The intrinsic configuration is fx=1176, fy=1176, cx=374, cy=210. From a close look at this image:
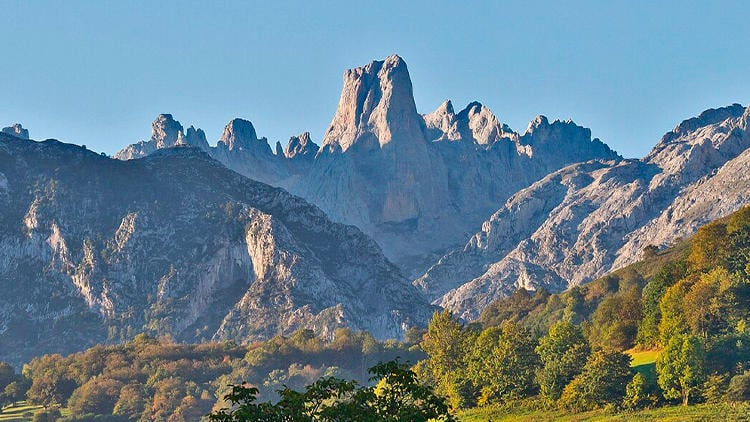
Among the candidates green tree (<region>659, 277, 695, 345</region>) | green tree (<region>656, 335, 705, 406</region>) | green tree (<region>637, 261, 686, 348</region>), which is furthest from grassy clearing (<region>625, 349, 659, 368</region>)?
green tree (<region>656, 335, 705, 406</region>)

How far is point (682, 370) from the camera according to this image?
114m

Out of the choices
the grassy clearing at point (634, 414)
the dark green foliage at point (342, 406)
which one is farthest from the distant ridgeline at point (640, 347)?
the dark green foliage at point (342, 406)

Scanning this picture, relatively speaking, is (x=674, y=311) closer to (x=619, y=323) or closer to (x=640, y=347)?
(x=640, y=347)

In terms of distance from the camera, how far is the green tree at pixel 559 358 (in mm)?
127812

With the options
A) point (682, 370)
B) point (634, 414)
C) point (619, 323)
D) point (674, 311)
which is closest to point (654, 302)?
point (619, 323)

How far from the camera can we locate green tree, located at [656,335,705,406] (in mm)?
113125

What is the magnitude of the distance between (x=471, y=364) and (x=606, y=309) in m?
30.5

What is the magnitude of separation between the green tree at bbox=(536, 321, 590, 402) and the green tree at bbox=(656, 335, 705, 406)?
12.9 m

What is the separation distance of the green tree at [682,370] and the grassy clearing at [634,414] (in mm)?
2133

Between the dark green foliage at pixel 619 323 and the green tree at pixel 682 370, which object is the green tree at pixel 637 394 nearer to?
the green tree at pixel 682 370

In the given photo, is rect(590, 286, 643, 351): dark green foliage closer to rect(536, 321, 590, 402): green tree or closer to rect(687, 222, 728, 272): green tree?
rect(536, 321, 590, 402): green tree

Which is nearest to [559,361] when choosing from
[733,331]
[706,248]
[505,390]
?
[505,390]

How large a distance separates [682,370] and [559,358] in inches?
765

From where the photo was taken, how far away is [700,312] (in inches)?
5044
